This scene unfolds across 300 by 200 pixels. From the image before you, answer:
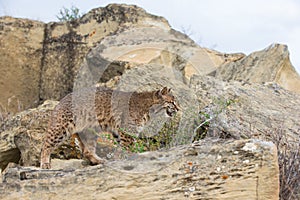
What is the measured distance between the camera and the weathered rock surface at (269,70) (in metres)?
10.1

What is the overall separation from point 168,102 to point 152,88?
905mm

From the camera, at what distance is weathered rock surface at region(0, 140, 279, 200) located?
13.5ft

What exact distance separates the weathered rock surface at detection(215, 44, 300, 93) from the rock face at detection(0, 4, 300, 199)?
0.02m

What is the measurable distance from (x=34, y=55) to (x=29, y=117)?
176 inches

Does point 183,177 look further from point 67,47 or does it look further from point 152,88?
point 67,47

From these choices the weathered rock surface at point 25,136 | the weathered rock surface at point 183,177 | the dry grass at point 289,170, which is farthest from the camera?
the weathered rock surface at point 25,136

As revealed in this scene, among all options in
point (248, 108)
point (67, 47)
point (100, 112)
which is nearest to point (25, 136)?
point (100, 112)

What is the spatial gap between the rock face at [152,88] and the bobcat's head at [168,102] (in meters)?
0.21

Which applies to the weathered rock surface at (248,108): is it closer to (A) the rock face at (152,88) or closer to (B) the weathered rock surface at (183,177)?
(A) the rock face at (152,88)

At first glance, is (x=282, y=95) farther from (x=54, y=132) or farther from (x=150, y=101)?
(x=54, y=132)

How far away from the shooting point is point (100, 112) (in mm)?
7242

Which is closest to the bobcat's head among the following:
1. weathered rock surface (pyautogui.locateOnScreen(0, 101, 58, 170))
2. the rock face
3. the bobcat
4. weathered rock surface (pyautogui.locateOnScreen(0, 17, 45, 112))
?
the bobcat

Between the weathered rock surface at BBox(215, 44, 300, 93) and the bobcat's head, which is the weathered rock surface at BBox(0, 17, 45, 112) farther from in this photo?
the bobcat's head

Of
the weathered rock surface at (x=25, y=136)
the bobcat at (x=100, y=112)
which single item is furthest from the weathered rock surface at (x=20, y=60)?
the bobcat at (x=100, y=112)
